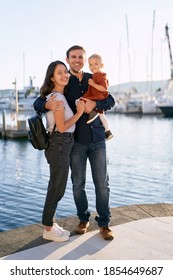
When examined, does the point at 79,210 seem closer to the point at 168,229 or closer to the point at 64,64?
the point at 168,229

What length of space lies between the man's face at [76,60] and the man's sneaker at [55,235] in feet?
5.33

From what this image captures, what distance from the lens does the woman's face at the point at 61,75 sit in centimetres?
370

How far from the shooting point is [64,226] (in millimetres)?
4324

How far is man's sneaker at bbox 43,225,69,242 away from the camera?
3.76 meters

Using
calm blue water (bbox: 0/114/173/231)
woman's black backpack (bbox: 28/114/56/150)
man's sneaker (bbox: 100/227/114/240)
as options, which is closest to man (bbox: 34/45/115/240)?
man's sneaker (bbox: 100/227/114/240)

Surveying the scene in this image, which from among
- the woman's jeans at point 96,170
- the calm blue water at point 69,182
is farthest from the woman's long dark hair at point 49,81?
the calm blue water at point 69,182

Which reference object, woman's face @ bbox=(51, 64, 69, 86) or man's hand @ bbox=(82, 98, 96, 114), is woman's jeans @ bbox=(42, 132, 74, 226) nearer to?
man's hand @ bbox=(82, 98, 96, 114)

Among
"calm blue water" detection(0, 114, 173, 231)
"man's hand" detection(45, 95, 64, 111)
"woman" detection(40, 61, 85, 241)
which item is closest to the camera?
"man's hand" detection(45, 95, 64, 111)

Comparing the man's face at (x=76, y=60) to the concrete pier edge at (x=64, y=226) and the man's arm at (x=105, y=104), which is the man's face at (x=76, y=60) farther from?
the concrete pier edge at (x=64, y=226)

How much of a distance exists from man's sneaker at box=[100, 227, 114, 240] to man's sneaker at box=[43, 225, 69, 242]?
0.37 meters

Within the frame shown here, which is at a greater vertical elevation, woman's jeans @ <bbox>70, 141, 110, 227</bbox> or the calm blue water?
woman's jeans @ <bbox>70, 141, 110, 227</bbox>

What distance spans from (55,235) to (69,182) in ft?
27.3

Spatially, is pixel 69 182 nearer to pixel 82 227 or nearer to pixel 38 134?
pixel 82 227

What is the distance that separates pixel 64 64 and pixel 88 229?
5.93ft
